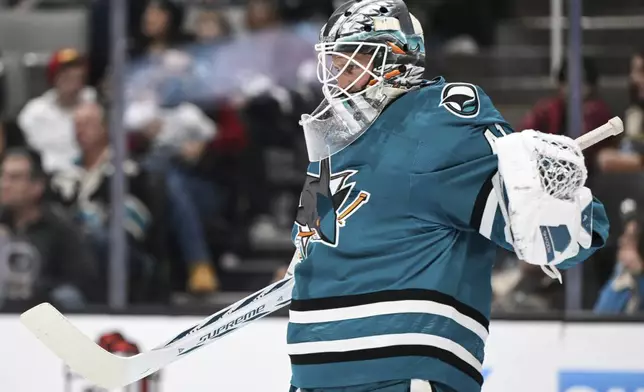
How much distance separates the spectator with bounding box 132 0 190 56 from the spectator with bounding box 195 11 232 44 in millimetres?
70

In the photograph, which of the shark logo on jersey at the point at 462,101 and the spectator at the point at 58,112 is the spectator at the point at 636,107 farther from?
the spectator at the point at 58,112

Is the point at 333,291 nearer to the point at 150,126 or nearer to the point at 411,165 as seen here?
the point at 411,165

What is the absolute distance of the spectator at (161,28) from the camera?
4480 millimetres

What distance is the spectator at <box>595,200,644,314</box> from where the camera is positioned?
332 centimetres

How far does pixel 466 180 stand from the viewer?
6.19 ft

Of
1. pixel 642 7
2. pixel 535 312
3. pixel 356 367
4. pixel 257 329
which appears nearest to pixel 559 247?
pixel 356 367

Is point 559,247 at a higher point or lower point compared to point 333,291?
higher

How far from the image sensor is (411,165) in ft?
6.33

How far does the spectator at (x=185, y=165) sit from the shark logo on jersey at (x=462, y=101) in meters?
2.40

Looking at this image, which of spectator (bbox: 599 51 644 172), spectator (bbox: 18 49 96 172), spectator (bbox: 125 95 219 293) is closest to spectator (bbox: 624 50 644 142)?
spectator (bbox: 599 51 644 172)

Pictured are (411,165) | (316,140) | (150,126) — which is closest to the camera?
(411,165)

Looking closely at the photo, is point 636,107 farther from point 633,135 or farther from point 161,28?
point 161,28

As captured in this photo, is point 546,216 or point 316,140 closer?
point 546,216

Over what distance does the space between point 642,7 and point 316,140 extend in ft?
6.98
